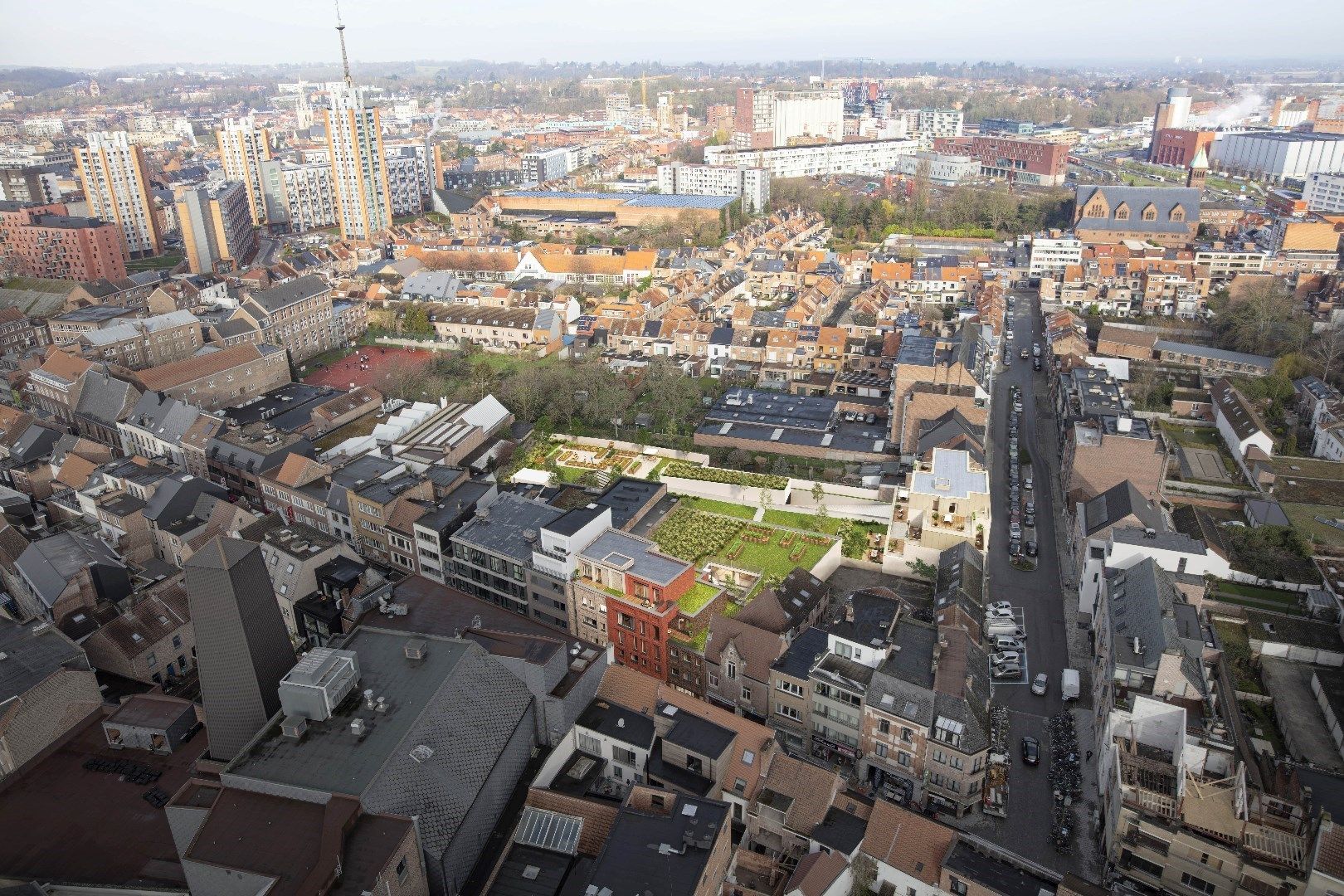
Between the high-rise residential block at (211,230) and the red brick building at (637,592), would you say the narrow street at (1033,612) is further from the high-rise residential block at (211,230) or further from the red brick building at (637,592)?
the high-rise residential block at (211,230)

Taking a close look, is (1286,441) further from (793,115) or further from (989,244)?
(793,115)

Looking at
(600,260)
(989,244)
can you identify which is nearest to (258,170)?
(600,260)

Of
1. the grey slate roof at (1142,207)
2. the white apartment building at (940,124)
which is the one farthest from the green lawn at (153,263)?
the white apartment building at (940,124)

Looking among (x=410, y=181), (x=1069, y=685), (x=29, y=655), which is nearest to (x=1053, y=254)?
(x=1069, y=685)

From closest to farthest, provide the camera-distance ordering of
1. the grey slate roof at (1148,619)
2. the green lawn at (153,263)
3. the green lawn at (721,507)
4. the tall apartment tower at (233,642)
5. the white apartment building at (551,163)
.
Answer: the tall apartment tower at (233,642)
the grey slate roof at (1148,619)
the green lawn at (721,507)
the green lawn at (153,263)
the white apartment building at (551,163)

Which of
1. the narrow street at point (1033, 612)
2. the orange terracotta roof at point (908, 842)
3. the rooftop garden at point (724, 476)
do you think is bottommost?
the narrow street at point (1033, 612)

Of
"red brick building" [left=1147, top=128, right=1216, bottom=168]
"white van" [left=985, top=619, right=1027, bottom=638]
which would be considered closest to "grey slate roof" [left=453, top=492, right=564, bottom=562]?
"white van" [left=985, top=619, right=1027, bottom=638]

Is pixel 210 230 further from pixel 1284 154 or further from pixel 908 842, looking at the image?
pixel 1284 154
